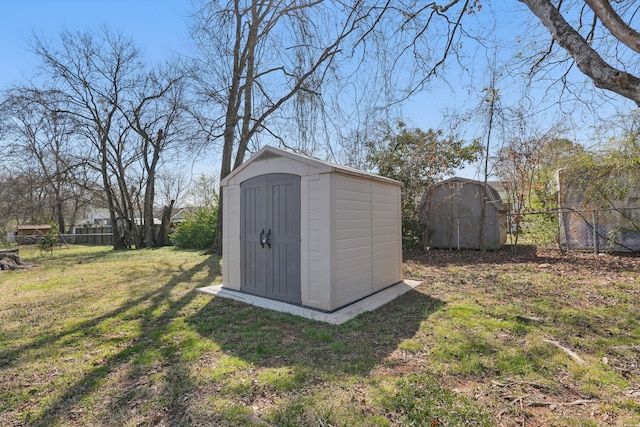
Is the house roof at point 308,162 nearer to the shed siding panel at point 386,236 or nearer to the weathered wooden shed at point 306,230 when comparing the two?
the weathered wooden shed at point 306,230

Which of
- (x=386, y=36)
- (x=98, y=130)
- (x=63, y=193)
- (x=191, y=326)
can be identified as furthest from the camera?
(x=63, y=193)

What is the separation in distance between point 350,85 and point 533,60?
93.5 inches

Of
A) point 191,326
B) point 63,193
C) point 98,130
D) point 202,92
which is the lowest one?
point 191,326

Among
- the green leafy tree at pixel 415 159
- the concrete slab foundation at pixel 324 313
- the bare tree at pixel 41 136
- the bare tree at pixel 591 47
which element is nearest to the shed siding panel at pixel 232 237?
the concrete slab foundation at pixel 324 313

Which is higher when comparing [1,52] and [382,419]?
[1,52]

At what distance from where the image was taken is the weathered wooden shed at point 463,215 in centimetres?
829

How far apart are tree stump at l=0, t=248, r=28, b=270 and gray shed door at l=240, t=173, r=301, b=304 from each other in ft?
21.9

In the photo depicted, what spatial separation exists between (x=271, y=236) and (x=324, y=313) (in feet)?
4.28

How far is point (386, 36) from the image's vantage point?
3902mm

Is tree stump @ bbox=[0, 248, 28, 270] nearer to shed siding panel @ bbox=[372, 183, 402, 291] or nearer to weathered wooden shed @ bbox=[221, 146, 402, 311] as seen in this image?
weathered wooden shed @ bbox=[221, 146, 402, 311]

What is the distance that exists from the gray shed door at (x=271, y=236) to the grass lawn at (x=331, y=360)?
469 millimetres

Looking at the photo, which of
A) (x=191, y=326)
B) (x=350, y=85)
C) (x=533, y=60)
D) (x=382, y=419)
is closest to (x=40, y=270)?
(x=191, y=326)

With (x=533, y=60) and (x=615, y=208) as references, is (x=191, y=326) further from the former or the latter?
(x=615, y=208)

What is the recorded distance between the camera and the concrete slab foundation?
11.8 ft
